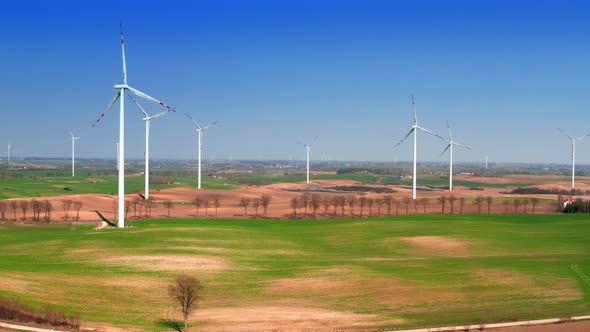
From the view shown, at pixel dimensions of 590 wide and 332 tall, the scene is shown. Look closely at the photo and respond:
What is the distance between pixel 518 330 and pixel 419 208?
93.5 metres

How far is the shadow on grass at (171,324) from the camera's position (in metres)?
41.3

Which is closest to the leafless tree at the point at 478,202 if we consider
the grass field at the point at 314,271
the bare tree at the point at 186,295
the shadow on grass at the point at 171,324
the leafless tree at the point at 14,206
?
the grass field at the point at 314,271

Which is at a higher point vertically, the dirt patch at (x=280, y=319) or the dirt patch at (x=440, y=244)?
the dirt patch at (x=440, y=244)

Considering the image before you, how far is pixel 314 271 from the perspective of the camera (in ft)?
189

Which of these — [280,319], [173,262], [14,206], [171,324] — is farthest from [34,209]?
[280,319]

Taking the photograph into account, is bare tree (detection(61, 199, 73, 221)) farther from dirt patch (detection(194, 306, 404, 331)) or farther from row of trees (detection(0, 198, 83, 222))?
dirt patch (detection(194, 306, 404, 331))

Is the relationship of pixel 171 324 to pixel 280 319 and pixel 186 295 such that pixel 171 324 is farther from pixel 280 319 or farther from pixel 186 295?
pixel 280 319

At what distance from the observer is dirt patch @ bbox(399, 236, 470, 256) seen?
72500 millimetres

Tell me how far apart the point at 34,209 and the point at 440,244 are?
60971mm

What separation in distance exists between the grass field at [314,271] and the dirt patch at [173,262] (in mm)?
96

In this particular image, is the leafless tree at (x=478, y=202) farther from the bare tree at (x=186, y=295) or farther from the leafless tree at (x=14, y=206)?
the bare tree at (x=186, y=295)

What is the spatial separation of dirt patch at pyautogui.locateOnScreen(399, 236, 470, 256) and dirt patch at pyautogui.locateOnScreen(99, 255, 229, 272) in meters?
23.4

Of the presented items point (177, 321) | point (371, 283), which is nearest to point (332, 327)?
point (177, 321)

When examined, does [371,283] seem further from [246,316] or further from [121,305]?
[121,305]
